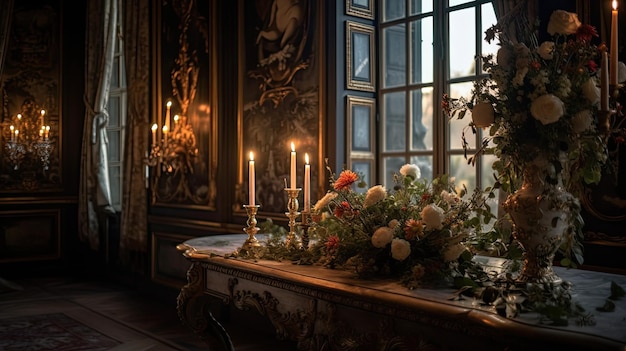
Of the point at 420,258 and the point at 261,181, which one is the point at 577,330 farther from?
the point at 261,181

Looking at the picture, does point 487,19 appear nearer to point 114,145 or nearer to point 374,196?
point 374,196

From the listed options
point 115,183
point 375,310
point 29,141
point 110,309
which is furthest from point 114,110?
point 375,310

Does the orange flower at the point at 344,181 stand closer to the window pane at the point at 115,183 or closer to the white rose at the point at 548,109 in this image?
the white rose at the point at 548,109

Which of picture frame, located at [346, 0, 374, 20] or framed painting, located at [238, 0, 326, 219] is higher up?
picture frame, located at [346, 0, 374, 20]

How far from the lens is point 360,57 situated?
448 cm

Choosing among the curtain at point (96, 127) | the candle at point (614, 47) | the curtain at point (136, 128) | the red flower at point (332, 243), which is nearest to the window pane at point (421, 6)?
the red flower at point (332, 243)

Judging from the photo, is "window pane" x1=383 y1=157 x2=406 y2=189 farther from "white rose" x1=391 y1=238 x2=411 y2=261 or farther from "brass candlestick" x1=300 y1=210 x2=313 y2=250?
"white rose" x1=391 y1=238 x2=411 y2=261

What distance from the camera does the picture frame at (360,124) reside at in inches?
173

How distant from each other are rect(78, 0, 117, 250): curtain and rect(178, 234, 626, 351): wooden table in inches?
165

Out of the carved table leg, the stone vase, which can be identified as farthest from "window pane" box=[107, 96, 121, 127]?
the stone vase

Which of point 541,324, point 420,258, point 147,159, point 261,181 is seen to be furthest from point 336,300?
point 147,159

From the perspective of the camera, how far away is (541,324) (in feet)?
5.68

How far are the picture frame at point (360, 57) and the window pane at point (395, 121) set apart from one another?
0.16 metres

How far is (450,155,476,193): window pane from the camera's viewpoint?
153 inches
